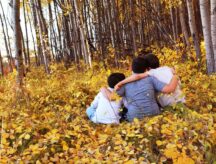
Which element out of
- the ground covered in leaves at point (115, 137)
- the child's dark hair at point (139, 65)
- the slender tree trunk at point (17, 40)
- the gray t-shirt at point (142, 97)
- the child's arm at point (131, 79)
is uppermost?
the slender tree trunk at point (17, 40)

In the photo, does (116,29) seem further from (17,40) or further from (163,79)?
(163,79)

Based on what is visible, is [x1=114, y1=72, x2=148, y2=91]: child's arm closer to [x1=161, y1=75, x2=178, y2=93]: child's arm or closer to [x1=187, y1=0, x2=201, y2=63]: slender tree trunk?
[x1=161, y1=75, x2=178, y2=93]: child's arm

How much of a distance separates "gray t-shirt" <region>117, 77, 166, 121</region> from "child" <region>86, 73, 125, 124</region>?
0.17 meters

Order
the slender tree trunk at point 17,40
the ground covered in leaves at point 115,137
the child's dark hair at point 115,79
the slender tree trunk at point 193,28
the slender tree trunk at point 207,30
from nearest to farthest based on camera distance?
1. the ground covered in leaves at point 115,137
2. the child's dark hair at point 115,79
3. the slender tree trunk at point 17,40
4. the slender tree trunk at point 207,30
5. the slender tree trunk at point 193,28

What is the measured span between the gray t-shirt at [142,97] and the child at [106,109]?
6.7 inches

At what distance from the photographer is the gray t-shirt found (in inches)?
185

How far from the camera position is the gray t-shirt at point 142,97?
4.70m

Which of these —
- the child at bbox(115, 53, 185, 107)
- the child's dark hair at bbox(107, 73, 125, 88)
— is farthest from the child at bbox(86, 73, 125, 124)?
the child at bbox(115, 53, 185, 107)

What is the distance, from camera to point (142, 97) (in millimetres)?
4723

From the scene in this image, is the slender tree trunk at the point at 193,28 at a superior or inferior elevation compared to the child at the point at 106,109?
superior

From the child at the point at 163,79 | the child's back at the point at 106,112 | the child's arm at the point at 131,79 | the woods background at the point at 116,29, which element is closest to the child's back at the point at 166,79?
the child at the point at 163,79

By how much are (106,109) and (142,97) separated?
19.5 inches

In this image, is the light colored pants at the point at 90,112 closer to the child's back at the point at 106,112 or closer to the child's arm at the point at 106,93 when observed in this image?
the child's back at the point at 106,112

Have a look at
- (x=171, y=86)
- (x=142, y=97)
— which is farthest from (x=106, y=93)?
(x=171, y=86)
